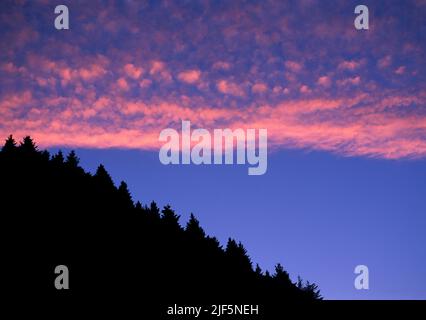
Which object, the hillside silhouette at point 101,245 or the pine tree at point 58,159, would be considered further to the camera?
the pine tree at point 58,159

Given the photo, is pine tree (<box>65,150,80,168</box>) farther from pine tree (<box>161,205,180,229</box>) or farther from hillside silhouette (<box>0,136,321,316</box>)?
pine tree (<box>161,205,180,229</box>)

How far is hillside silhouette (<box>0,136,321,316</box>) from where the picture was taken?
89.8 feet

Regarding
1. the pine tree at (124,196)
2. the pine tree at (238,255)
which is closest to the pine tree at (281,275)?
the pine tree at (238,255)

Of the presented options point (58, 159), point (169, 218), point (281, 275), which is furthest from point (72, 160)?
point (281, 275)

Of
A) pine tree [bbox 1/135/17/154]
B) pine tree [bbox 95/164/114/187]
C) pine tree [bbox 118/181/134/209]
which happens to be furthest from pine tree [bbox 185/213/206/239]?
pine tree [bbox 1/135/17/154]

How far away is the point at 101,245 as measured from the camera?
112 ft

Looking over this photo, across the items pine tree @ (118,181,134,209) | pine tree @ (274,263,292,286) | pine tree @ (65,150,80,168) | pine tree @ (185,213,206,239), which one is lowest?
pine tree @ (274,263,292,286)

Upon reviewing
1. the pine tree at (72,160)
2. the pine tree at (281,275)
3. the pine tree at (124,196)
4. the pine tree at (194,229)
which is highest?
the pine tree at (72,160)

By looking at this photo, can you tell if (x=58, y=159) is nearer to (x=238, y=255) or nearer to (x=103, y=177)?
(x=103, y=177)

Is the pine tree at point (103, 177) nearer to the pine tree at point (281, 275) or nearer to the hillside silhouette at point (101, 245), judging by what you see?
the hillside silhouette at point (101, 245)

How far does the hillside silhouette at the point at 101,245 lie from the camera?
27375mm

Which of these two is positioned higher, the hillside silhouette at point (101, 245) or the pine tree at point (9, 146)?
the pine tree at point (9, 146)
